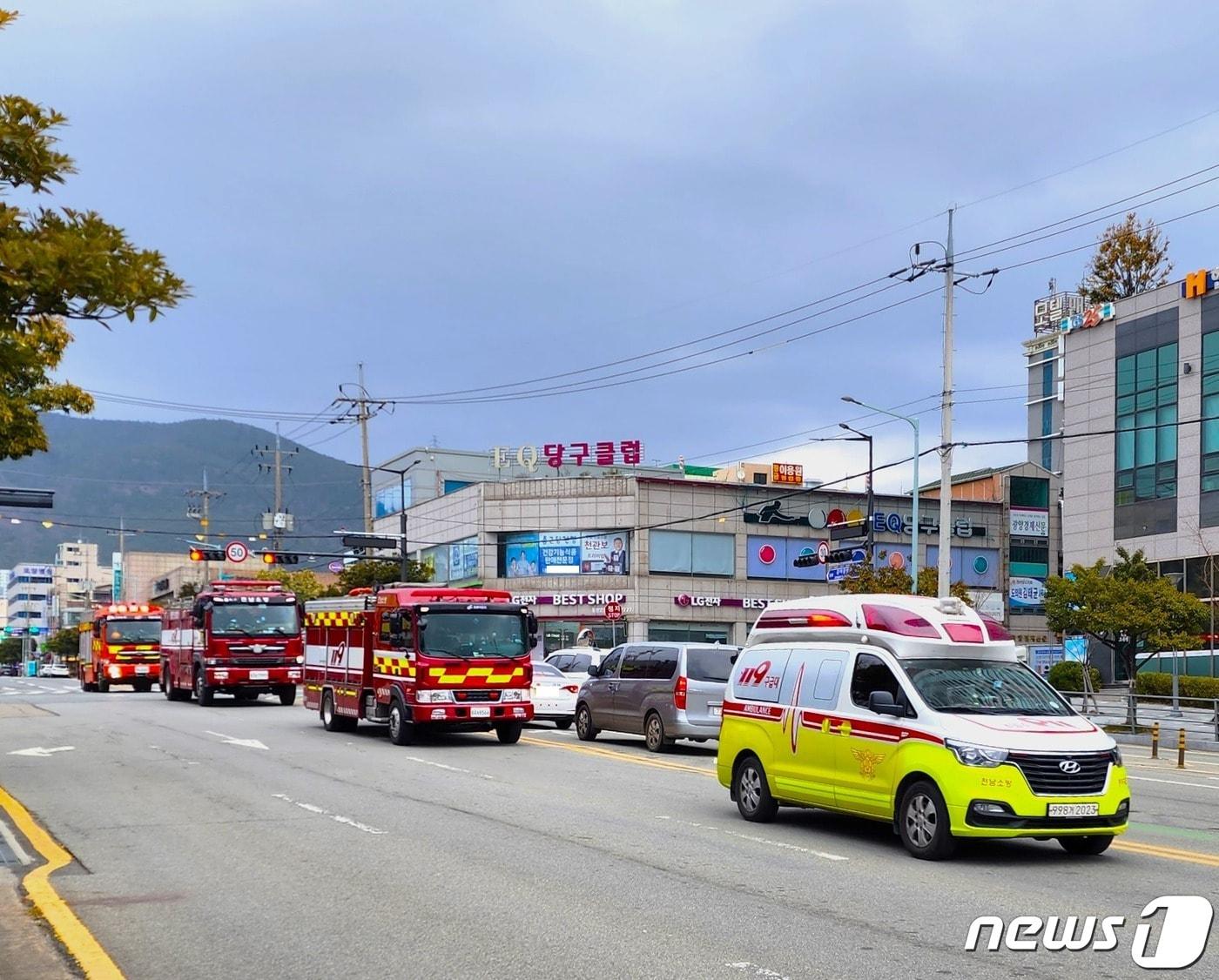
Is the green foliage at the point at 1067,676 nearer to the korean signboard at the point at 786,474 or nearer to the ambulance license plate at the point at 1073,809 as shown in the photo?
the korean signboard at the point at 786,474

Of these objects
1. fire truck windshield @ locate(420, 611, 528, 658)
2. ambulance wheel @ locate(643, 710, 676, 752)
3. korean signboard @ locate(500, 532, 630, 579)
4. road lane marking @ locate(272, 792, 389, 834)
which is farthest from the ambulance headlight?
korean signboard @ locate(500, 532, 630, 579)

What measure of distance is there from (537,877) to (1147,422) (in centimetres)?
5581

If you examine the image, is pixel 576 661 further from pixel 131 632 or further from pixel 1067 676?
pixel 131 632

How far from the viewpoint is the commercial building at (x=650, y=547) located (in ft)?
220

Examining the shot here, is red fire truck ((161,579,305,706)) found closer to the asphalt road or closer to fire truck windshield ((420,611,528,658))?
fire truck windshield ((420,611,528,658))

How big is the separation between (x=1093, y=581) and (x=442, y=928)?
107ft

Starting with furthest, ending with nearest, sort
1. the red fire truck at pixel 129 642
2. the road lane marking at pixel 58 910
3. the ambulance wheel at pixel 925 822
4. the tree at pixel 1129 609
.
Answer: the red fire truck at pixel 129 642 < the tree at pixel 1129 609 < the ambulance wheel at pixel 925 822 < the road lane marking at pixel 58 910

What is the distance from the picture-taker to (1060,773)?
11078 mm

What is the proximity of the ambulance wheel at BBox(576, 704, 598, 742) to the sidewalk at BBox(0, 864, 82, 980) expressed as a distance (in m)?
16.1

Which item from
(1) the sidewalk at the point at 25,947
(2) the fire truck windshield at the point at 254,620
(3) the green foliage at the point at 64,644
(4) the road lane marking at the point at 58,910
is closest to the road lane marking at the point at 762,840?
(4) the road lane marking at the point at 58,910

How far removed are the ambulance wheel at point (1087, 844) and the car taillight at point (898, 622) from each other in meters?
2.05

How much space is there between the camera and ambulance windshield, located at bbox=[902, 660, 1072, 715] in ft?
39.1

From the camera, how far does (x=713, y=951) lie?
7902mm

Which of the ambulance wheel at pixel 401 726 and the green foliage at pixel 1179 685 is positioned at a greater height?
the ambulance wheel at pixel 401 726
